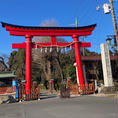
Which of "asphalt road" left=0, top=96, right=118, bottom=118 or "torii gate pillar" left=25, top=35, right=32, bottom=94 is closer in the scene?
"asphalt road" left=0, top=96, right=118, bottom=118

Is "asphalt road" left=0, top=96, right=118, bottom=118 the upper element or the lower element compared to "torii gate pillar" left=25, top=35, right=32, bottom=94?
lower

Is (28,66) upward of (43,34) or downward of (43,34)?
downward

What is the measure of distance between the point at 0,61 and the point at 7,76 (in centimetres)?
934

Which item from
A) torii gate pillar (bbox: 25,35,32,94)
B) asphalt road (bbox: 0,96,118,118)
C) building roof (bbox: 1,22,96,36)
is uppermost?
building roof (bbox: 1,22,96,36)

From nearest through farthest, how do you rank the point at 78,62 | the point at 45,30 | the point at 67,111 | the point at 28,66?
the point at 67,111
the point at 28,66
the point at 78,62
the point at 45,30

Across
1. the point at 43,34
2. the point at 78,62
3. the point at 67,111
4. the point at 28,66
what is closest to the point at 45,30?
the point at 43,34

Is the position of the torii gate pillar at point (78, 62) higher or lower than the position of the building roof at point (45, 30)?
lower

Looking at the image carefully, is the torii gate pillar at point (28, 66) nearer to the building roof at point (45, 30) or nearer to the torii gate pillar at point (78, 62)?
the building roof at point (45, 30)

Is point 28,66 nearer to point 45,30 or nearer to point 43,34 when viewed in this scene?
point 43,34

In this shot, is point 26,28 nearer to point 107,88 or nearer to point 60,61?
point 107,88

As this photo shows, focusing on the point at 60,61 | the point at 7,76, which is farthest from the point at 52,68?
the point at 7,76

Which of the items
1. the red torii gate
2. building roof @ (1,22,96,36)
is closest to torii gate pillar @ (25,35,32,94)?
the red torii gate

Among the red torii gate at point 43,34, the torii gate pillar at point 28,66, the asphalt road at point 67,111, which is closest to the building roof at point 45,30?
the red torii gate at point 43,34

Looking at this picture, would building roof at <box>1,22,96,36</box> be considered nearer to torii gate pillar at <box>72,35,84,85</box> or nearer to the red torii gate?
the red torii gate
